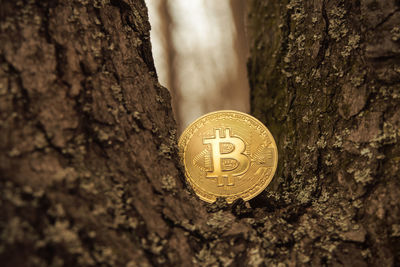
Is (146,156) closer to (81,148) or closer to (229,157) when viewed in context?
(81,148)

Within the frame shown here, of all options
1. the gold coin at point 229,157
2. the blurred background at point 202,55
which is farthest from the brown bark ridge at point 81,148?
the blurred background at point 202,55

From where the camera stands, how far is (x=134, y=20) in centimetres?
84

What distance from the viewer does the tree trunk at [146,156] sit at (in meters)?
0.59

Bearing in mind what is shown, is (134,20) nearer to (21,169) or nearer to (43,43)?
(43,43)

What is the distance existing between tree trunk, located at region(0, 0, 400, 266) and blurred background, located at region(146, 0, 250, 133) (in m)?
1.93

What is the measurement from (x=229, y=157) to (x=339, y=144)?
1.09ft

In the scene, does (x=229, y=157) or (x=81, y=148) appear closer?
(x=81, y=148)

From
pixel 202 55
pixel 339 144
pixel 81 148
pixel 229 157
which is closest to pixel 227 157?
pixel 229 157

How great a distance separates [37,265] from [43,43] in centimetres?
41

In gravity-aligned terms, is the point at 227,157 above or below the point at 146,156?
below

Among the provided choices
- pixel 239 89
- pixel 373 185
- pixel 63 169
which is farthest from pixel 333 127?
pixel 239 89

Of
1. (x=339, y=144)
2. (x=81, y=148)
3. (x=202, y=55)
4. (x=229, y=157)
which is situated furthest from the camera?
(x=202, y=55)

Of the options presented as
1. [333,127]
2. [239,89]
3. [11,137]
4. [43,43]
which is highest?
[43,43]

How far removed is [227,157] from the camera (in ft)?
3.47
